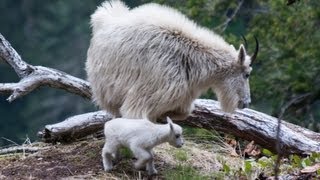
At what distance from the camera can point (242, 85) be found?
600 centimetres

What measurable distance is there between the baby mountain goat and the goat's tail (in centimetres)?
115

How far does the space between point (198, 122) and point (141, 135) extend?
66.7 inches

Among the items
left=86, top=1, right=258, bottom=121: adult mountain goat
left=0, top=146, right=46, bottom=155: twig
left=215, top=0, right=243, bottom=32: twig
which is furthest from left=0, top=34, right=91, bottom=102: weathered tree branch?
left=215, top=0, right=243, bottom=32: twig

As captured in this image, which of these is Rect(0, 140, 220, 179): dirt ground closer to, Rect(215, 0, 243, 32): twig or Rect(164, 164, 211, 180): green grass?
Rect(164, 164, 211, 180): green grass

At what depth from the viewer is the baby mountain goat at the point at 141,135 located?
5203 millimetres

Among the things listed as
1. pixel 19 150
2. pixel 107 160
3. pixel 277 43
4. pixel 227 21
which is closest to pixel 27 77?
pixel 19 150

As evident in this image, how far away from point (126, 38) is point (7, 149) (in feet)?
5.75

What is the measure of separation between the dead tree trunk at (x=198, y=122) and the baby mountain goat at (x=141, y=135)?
1292 mm

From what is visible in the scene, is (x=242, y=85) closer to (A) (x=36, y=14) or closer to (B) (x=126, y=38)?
(B) (x=126, y=38)

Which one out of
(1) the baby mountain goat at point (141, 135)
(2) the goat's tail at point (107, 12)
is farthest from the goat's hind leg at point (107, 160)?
(2) the goat's tail at point (107, 12)

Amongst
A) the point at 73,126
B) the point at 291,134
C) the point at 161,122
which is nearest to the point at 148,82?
the point at 161,122

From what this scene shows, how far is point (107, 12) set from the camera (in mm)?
6305

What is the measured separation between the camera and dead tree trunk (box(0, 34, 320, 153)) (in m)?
6.55

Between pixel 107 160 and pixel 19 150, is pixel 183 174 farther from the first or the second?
pixel 19 150
